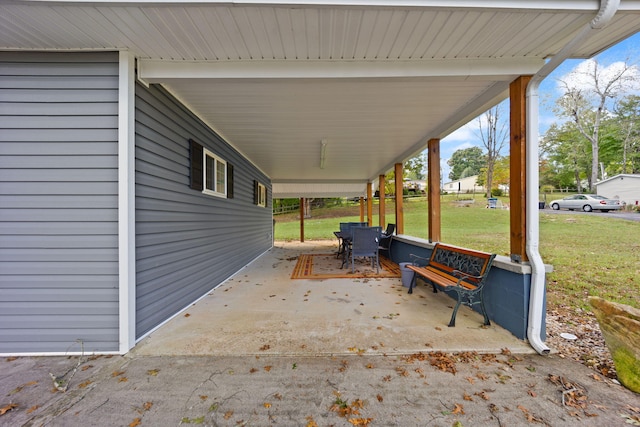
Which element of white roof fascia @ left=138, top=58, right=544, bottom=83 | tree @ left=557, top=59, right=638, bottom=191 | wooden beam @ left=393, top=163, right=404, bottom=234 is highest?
tree @ left=557, top=59, right=638, bottom=191

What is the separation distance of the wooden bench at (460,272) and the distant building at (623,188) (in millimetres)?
17193

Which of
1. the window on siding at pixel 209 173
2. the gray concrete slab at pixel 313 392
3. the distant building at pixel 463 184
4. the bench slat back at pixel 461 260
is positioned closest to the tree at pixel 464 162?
the distant building at pixel 463 184

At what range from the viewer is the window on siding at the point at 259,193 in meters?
7.17

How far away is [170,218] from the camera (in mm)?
2908

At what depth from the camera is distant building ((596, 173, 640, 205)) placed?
42.2ft

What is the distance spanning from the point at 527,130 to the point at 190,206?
4070 mm

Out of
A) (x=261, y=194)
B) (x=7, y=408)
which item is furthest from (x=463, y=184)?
(x=7, y=408)

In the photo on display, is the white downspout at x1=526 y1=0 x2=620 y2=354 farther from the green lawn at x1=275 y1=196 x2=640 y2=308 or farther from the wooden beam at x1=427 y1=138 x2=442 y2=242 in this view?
the wooden beam at x1=427 y1=138 x2=442 y2=242

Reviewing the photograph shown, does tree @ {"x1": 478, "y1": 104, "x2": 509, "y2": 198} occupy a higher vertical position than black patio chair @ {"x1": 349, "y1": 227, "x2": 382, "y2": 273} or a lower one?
higher

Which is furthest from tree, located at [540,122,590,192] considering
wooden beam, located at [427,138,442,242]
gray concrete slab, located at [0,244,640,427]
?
gray concrete slab, located at [0,244,640,427]

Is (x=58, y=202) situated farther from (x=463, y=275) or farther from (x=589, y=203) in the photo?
(x=589, y=203)

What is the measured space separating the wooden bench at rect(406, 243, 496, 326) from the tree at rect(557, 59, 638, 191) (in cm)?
1413

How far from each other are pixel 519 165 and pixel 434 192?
193 cm

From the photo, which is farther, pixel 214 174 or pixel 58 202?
pixel 214 174
